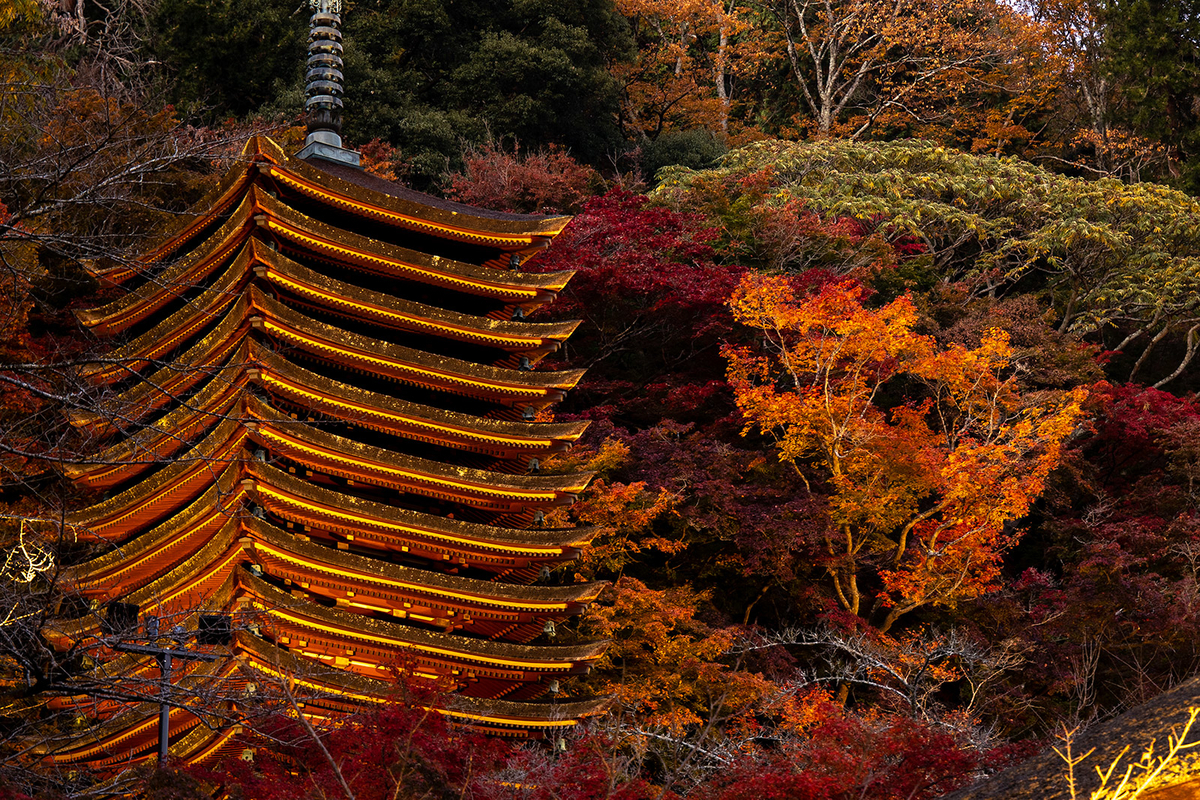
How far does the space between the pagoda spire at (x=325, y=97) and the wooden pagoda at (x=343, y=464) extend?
1.52 ft

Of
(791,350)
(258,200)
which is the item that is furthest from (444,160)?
(258,200)

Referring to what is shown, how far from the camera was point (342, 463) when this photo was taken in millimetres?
16594

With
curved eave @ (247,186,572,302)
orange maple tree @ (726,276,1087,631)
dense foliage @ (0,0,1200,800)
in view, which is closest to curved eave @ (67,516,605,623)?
dense foliage @ (0,0,1200,800)

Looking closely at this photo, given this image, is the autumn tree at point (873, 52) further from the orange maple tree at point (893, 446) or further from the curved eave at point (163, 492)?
the curved eave at point (163, 492)

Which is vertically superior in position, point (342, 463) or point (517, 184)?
point (517, 184)

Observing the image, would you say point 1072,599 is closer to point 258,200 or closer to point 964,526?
point 964,526

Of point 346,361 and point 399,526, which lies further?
point 346,361

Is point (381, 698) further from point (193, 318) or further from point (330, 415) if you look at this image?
point (193, 318)

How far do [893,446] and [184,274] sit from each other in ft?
40.1

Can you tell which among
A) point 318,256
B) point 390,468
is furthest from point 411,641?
point 318,256

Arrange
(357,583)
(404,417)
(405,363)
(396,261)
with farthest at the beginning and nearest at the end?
1. (396,261)
2. (405,363)
3. (404,417)
4. (357,583)

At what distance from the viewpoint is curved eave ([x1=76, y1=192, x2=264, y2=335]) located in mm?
16938

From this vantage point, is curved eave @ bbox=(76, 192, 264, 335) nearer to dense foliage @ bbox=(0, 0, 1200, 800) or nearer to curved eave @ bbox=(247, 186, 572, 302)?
curved eave @ bbox=(247, 186, 572, 302)

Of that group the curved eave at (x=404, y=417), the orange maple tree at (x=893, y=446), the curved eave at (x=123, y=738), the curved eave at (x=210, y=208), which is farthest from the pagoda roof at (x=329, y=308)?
the orange maple tree at (x=893, y=446)
